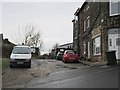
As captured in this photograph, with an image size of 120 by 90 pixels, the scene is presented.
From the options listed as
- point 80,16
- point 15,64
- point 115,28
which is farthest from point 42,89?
point 80,16

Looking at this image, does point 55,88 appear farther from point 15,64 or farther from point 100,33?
point 100,33

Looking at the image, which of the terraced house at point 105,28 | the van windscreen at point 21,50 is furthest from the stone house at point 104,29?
the van windscreen at point 21,50

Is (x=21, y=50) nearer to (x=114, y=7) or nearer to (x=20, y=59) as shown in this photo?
(x=20, y=59)

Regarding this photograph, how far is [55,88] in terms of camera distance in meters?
11.9

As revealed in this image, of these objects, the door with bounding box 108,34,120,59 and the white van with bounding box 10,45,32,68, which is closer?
the white van with bounding box 10,45,32,68

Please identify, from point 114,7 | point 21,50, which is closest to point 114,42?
point 114,7

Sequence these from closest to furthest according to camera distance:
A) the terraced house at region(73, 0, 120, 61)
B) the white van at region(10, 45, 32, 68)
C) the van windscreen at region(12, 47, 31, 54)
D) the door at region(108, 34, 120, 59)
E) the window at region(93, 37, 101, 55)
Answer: the white van at region(10, 45, 32, 68)
the van windscreen at region(12, 47, 31, 54)
the door at region(108, 34, 120, 59)
the terraced house at region(73, 0, 120, 61)
the window at region(93, 37, 101, 55)

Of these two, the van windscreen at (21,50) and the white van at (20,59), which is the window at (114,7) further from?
the white van at (20,59)

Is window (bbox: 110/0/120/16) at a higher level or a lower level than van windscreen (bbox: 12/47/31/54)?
higher

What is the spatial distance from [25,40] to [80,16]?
109 ft

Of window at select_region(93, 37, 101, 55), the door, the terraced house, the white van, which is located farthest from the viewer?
window at select_region(93, 37, 101, 55)

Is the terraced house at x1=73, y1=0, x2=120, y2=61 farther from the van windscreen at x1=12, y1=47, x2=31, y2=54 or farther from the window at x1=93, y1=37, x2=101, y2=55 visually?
the van windscreen at x1=12, y1=47, x2=31, y2=54

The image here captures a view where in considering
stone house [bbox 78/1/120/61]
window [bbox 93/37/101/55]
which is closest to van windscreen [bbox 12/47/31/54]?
stone house [bbox 78/1/120/61]

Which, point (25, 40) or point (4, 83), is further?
point (25, 40)
